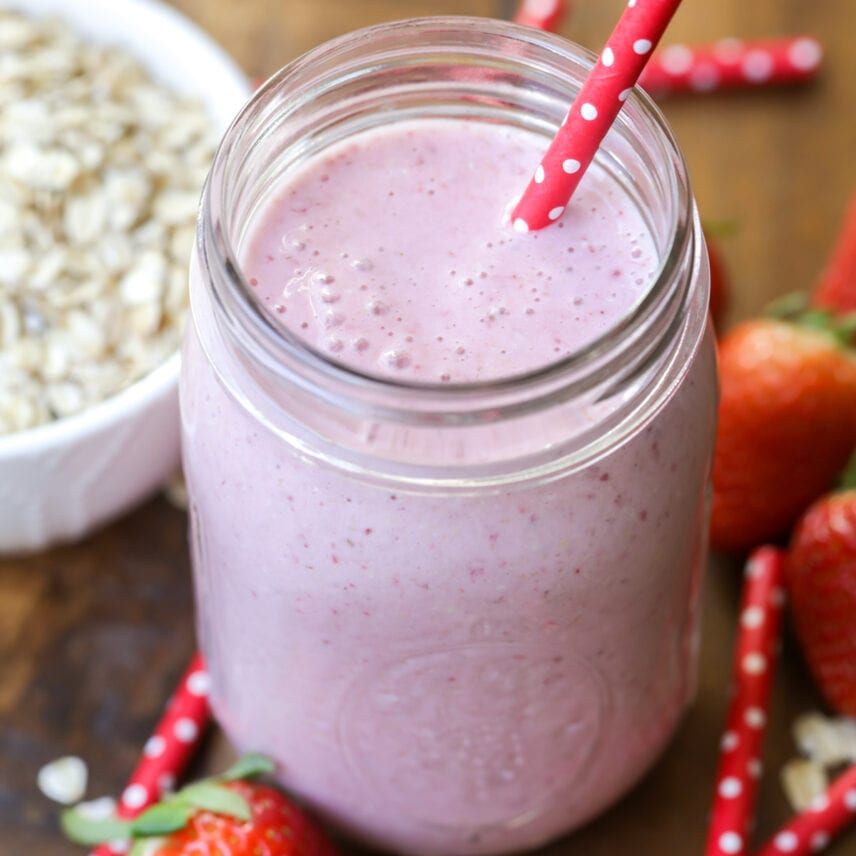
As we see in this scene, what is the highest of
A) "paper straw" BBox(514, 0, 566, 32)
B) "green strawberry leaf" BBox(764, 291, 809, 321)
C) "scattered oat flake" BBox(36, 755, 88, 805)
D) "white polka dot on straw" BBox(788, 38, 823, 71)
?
"white polka dot on straw" BBox(788, 38, 823, 71)

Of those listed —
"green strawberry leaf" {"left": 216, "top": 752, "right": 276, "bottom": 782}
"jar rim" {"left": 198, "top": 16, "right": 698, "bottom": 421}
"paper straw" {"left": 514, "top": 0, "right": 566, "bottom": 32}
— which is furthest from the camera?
"paper straw" {"left": 514, "top": 0, "right": 566, "bottom": 32}

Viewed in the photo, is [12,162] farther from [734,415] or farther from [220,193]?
[734,415]

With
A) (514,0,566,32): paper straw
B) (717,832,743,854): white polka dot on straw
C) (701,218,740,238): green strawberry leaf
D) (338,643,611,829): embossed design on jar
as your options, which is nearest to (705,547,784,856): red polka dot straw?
(717,832,743,854): white polka dot on straw

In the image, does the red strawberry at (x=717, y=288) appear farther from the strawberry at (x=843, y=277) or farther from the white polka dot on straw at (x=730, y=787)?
the white polka dot on straw at (x=730, y=787)

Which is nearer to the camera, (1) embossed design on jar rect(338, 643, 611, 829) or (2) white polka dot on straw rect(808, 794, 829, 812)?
(1) embossed design on jar rect(338, 643, 611, 829)

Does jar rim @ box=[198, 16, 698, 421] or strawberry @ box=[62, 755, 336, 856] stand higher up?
jar rim @ box=[198, 16, 698, 421]

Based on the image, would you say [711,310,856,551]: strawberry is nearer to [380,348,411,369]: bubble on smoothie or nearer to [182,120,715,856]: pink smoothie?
[182,120,715,856]: pink smoothie

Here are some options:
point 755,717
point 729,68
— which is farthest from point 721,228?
point 755,717
